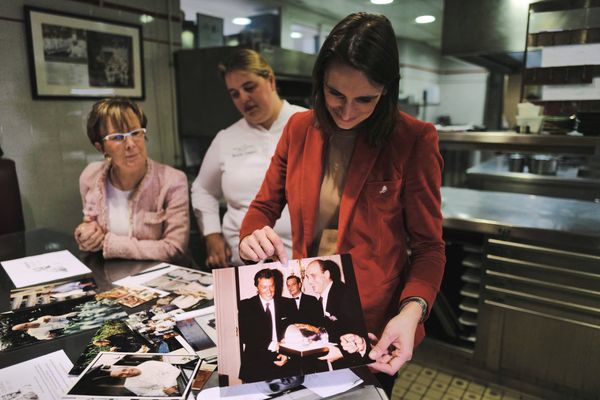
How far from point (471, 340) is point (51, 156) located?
2.82 m

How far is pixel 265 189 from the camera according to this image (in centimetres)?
123

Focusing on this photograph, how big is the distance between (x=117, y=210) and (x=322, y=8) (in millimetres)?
3315

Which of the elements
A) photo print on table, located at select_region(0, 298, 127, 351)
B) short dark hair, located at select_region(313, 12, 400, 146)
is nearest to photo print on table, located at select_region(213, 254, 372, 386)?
short dark hair, located at select_region(313, 12, 400, 146)

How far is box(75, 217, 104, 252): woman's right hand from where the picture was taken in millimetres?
1795

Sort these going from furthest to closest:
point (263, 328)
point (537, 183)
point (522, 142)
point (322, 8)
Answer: point (322, 8) → point (537, 183) → point (522, 142) → point (263, 328)

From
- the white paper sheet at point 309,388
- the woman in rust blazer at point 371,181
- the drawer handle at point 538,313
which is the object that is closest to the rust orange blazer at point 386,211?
the woman in rust blazer at point 371,181

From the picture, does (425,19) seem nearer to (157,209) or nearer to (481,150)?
(481,150)

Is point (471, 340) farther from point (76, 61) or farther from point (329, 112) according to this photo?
point (76, 61)

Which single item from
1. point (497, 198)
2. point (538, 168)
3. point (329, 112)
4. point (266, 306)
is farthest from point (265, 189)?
point (538, 168)

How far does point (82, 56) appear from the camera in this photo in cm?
288

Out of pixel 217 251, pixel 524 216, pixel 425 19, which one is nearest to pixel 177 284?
pixel 217 251

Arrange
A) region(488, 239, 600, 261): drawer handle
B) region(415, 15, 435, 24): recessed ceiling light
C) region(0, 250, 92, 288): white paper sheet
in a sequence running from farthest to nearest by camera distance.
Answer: region(415, 15, 435, 24): recessed ceiling light, region(488, 239, 600, 261): drawer handle, region(0, 250, 92, 288): white paper sheet

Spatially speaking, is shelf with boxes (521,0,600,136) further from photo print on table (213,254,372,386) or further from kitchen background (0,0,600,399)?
photo print on table (213,254,372,386)

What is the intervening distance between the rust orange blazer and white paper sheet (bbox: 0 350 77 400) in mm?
615
